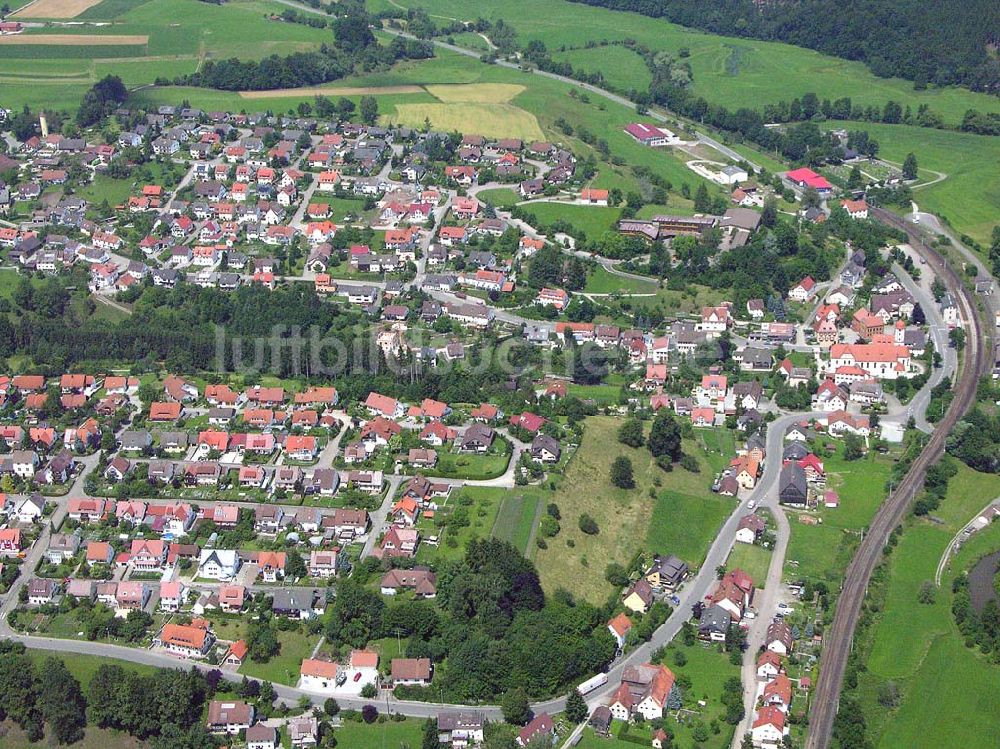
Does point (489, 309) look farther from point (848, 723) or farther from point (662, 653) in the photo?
point (848, 723)

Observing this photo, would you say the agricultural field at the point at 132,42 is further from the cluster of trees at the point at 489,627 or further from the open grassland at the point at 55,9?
the cluster of trees at the point at 489,627

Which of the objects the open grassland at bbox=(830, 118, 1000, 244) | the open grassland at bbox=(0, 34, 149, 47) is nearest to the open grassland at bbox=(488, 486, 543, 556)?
the open grassland at bbox=(830, 118, 1000, 244)

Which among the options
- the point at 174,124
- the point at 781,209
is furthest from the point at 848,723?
the point at 174,124

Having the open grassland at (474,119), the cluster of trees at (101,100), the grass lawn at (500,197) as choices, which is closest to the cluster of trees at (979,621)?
the grass lawn at (500,197)

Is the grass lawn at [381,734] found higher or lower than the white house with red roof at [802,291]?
lower

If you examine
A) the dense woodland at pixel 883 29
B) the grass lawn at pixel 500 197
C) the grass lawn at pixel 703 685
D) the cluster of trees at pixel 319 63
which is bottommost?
the grass lawn at pixel 703 685

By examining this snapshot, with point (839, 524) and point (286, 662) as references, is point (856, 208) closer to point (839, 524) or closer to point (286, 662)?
point (839, 524)
